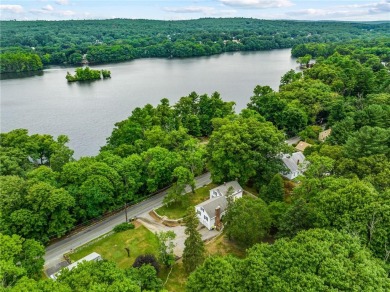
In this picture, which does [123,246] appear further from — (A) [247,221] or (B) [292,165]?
(B) [292,165]

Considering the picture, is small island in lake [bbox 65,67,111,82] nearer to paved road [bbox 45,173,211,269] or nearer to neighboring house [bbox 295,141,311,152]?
paved road [bbox 45,173,211,269]

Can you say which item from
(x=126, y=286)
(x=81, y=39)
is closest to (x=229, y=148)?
(x=126, y=286)

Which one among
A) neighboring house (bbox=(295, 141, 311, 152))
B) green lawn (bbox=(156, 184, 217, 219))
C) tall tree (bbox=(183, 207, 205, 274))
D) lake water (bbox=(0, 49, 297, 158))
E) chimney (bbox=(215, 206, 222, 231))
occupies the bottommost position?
lake water (bbox=(0, 49, 297, 158))

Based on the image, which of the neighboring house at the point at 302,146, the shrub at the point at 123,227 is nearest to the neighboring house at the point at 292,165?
the neighboring house at the point at 302,146

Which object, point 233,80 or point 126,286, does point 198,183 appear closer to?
point 126,286

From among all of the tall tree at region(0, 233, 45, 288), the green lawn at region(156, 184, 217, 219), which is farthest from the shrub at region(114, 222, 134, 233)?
the tall tree at region(0, 233, 45, 288)

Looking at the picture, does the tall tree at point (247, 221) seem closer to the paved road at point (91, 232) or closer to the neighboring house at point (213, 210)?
the neighboring house at point (213, 210)

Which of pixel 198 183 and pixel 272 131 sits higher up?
pixel 272 131
